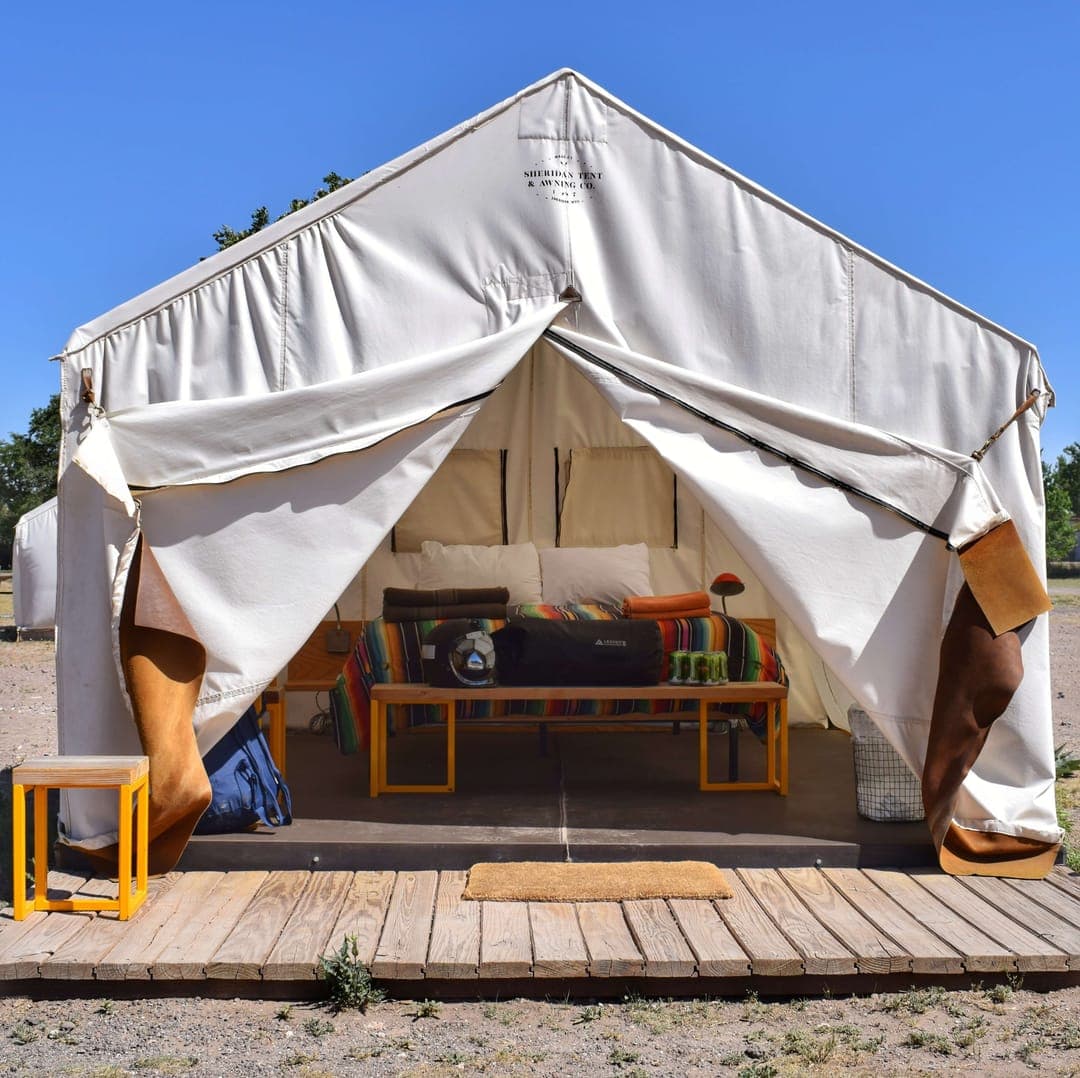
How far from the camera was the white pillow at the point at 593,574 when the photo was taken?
6.38m

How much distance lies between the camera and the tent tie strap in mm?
4156

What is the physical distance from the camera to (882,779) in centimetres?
430

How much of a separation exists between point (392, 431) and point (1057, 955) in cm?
252

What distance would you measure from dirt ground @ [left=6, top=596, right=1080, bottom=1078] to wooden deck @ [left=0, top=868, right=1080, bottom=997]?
0.19ft

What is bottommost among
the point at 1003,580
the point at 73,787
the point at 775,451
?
the point at 73,787

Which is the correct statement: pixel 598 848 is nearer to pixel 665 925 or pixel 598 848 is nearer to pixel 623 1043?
pixel 665 925

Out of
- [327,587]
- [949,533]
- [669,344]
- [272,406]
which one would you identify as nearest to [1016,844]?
[949,533]

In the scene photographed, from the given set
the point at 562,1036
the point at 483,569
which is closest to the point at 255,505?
the point at 562,1036

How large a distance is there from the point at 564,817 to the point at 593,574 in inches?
85.9

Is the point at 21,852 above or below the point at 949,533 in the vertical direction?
below

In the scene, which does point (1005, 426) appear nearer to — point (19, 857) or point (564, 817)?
point (564, 817)

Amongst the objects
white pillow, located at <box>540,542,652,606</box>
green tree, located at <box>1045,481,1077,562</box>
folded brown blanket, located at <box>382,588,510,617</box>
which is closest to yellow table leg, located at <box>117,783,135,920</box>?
folded brown blanket, located at <box>382,588,510,617</box>

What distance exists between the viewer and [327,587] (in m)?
3.97

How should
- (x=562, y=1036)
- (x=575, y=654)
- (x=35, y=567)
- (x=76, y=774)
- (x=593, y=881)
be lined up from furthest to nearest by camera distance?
Answer: (x=35, y=567) → (x=575, y=654) → (x=593, y=881) → (x=76, y=774) → (x=562, y=1036)
